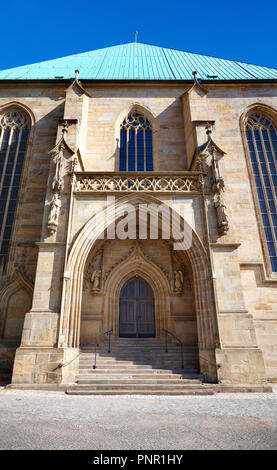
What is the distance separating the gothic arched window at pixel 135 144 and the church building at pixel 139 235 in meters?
0.07

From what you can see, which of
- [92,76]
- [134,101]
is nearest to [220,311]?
[134,101]

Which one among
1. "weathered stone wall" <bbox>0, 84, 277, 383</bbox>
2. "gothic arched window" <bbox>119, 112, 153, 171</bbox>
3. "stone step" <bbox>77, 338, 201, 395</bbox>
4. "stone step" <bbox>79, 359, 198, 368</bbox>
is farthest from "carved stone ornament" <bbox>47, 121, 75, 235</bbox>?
"stone step" <bbox>77, 338, 201, 395</bbox>

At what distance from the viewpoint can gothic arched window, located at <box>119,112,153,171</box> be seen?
12.6 meters

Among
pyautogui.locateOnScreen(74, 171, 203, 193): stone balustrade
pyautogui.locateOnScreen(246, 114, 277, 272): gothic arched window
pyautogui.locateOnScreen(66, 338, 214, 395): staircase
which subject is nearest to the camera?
pyautogui.locateOnScreen(66, 338, 214, 395): staircase

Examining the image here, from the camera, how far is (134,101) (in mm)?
13812

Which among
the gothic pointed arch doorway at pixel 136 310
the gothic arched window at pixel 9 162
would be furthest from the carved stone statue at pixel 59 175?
the gothic pointed arch doorway at pixel 136 310

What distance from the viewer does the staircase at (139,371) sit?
21.7 ft

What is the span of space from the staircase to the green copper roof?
14.6 meters

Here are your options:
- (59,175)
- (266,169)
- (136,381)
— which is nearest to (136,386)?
(136,381)

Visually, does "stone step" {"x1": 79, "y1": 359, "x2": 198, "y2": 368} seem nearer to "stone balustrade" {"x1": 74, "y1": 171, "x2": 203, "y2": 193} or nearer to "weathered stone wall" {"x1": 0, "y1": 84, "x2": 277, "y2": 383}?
"weathered stone wall" {"x1": 0, "y1": 84, "x2": 277, "y2": 383}

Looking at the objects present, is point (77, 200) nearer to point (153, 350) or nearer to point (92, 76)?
point (153, 350)

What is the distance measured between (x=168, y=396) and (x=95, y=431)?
327cm

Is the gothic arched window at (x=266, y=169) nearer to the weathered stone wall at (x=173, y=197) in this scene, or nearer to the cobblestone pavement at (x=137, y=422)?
the weathered stone wall at (x=173, y=197)
